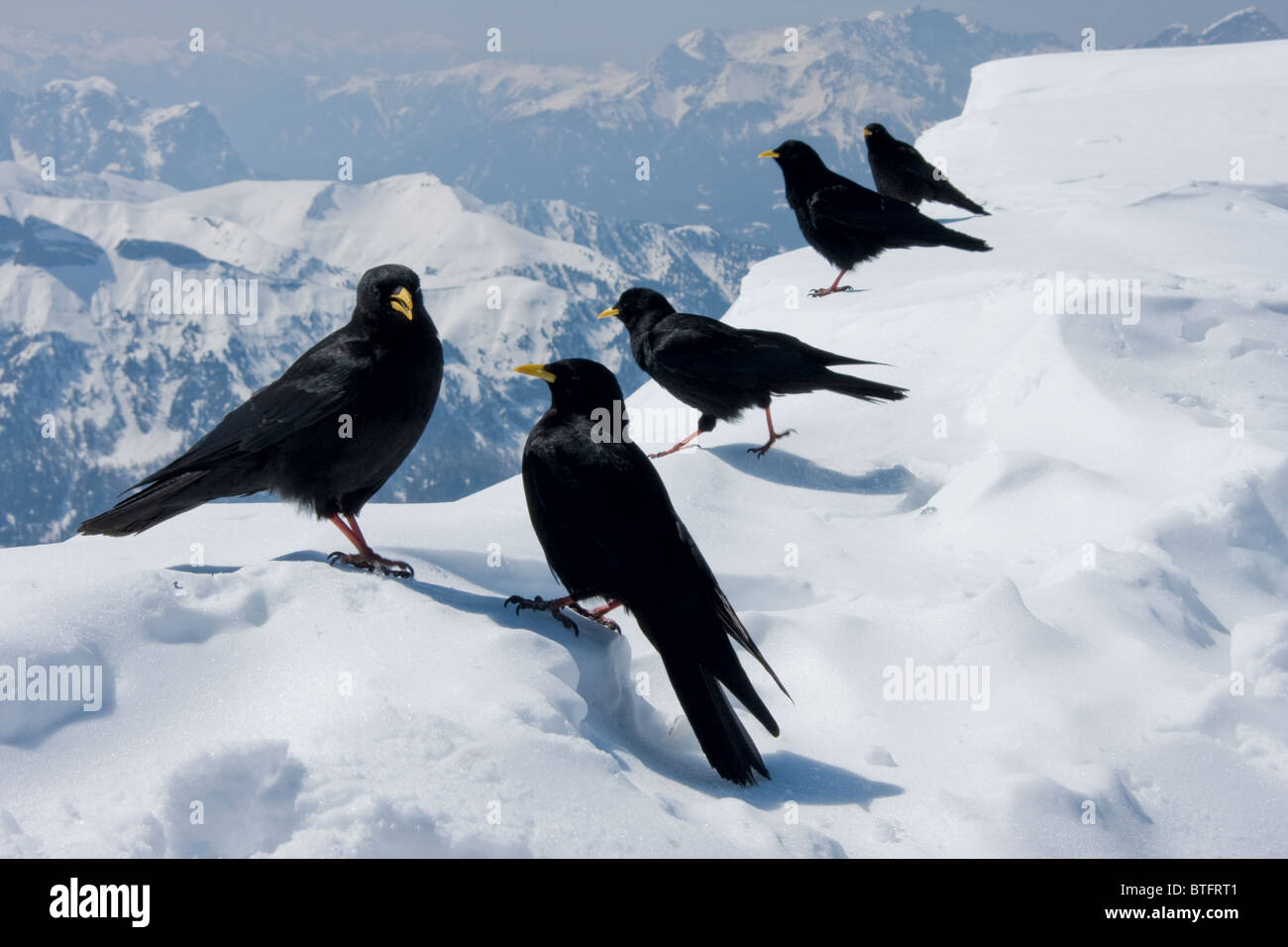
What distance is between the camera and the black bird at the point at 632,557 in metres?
3.66

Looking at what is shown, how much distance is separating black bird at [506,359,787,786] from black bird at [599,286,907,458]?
315 centimetres

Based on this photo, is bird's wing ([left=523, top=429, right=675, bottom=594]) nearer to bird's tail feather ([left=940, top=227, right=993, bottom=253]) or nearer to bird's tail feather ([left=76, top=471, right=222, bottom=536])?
bird's tail feather ([left=76, top=471, right=222, bottom=536])

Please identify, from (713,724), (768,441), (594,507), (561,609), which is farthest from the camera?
(768,441)

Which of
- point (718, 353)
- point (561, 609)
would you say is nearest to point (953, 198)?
point (718, 353)

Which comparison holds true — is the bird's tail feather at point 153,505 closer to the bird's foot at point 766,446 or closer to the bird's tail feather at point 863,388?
the bird's foot at point 766,446

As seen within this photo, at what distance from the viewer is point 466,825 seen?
2861 mm

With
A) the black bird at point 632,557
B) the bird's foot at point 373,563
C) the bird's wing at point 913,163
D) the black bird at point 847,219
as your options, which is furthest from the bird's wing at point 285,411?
the bird's wing at point 913,163

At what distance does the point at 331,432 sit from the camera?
4742 mm

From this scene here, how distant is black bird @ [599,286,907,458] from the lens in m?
7.72

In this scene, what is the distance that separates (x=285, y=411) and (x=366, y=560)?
85 centimetres

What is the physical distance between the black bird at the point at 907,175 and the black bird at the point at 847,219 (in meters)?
2.49

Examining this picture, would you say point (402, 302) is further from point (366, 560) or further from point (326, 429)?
point (366, 560)

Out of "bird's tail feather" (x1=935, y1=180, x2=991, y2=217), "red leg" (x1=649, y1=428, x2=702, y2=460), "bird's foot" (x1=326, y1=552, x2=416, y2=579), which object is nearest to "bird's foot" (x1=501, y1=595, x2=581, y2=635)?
"bird's foot" (x1=326, y1=552, x2=416, y2=579)
